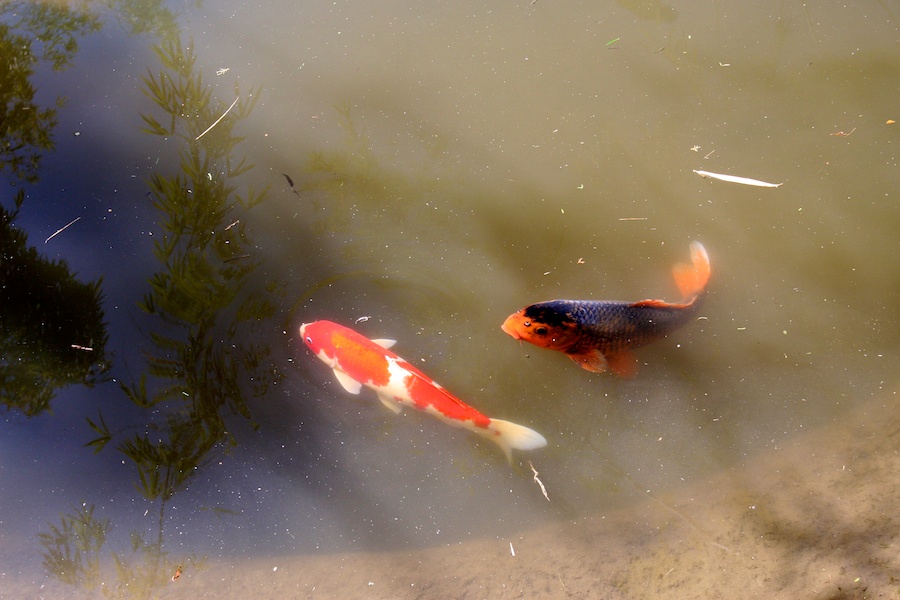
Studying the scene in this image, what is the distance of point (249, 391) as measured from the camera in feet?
9.71

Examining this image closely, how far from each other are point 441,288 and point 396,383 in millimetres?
624

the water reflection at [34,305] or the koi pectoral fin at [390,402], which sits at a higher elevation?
the water reflection at [34,305]

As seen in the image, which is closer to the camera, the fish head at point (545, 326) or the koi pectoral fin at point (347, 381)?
the fish head at point (545, 326)

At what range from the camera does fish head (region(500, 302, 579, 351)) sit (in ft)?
8.50

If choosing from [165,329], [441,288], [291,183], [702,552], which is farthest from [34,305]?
[702,552]

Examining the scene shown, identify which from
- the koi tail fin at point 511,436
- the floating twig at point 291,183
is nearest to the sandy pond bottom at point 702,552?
the koi tail fin at point 511,436

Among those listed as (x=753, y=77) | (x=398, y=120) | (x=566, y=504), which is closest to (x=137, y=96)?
(x=398, y=120)

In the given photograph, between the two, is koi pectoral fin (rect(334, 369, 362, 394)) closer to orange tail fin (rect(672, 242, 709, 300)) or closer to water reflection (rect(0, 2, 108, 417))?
water reflection (rect(0, 2, 108, 417))

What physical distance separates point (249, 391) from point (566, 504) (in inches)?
68.9

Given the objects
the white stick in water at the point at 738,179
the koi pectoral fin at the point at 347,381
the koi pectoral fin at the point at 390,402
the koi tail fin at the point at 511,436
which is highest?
the white stick in water at the point at 738,179

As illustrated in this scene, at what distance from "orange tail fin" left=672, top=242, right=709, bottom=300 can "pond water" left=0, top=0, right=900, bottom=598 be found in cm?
7

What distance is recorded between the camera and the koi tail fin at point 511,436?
2.72 m

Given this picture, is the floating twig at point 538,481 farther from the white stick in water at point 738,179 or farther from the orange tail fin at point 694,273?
the white stick in water at point 738,179

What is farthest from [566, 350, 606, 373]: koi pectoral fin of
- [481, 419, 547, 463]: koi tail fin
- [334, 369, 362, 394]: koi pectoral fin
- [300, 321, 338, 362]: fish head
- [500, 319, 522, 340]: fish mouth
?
[300, 321, 338, 362]: fish head
